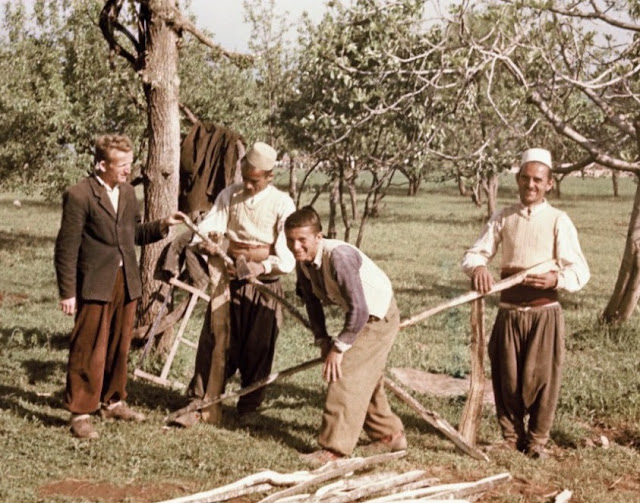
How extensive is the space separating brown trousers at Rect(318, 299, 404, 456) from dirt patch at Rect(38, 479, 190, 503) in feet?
3.12

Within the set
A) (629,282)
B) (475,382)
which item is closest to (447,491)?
(475,382)

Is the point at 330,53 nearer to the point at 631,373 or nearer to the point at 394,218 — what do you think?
the point at 631,373

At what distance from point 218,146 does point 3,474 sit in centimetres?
390

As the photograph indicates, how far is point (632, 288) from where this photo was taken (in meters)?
9.82

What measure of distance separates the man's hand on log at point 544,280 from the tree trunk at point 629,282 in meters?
4.49

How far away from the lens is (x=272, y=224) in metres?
6.32

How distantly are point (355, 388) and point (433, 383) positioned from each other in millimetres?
2747

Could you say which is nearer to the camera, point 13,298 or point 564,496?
point 564,496

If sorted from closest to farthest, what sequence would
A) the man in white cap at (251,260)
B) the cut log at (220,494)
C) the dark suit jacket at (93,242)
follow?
the cut log at (220,494)
the dark suit jacket at (93,242)
the man in white cap at (251,260)

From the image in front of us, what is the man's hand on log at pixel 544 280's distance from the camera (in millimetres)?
5574

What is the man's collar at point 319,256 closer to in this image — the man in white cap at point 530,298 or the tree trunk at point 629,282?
the man in white cap at point 530,298

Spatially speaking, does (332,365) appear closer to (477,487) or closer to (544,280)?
(477,487)

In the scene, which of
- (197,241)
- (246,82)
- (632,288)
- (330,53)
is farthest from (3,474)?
(246,82)

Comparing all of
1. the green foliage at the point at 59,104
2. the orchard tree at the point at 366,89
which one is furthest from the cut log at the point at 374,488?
the green foliage at the point at 59,104
